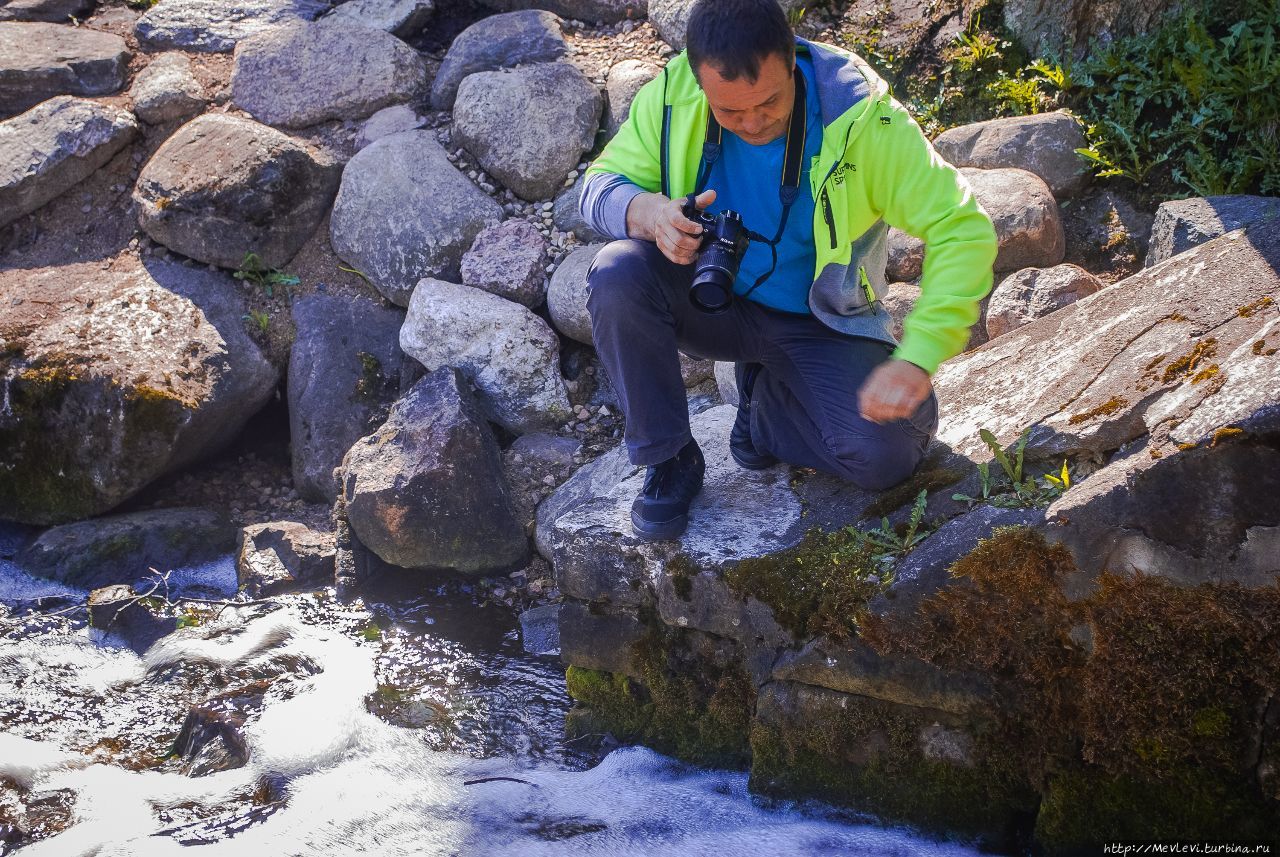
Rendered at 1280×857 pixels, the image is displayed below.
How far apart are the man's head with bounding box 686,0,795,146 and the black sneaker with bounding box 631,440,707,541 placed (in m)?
1.14

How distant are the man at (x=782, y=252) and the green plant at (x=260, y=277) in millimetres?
3218

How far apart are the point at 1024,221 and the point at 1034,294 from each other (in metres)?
0.47

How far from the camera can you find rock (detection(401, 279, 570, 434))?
535 cm

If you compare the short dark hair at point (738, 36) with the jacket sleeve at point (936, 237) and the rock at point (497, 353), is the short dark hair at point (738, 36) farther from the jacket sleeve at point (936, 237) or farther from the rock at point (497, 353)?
the rock at point (497, 353)

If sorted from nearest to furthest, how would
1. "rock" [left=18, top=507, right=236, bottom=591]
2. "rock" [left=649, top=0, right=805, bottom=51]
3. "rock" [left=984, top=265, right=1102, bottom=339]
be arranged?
"rock" [left=984, top=265, right=1102, bottom=339] → "rock" [left=18, top=507, right=236, bottom=591] → "rock" [left=649, top=0, right=805, bottom=51]

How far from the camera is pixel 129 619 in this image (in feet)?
15.5

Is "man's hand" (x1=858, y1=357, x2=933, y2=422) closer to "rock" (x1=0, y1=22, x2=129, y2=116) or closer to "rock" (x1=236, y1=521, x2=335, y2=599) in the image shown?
"rock" (x1=236, y1=521, x2=335, y2=599)

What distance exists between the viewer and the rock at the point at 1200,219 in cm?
400

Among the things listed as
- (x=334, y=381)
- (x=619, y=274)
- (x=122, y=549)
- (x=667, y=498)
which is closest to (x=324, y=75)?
(x=334, y=381)

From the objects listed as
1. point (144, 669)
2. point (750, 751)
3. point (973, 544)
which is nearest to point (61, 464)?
point (144, 669)

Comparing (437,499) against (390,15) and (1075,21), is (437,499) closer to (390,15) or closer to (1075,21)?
(390,15)

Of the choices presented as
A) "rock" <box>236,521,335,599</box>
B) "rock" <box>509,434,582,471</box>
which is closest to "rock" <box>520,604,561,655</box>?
"rock" <box>509,434,582,471</box>

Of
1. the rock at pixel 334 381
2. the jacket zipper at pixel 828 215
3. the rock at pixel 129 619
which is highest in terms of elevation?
the jacket zipper at pixel 828 215

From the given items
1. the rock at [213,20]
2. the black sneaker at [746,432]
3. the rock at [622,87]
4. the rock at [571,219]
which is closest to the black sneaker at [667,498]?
the black sneaker at [746,432]
